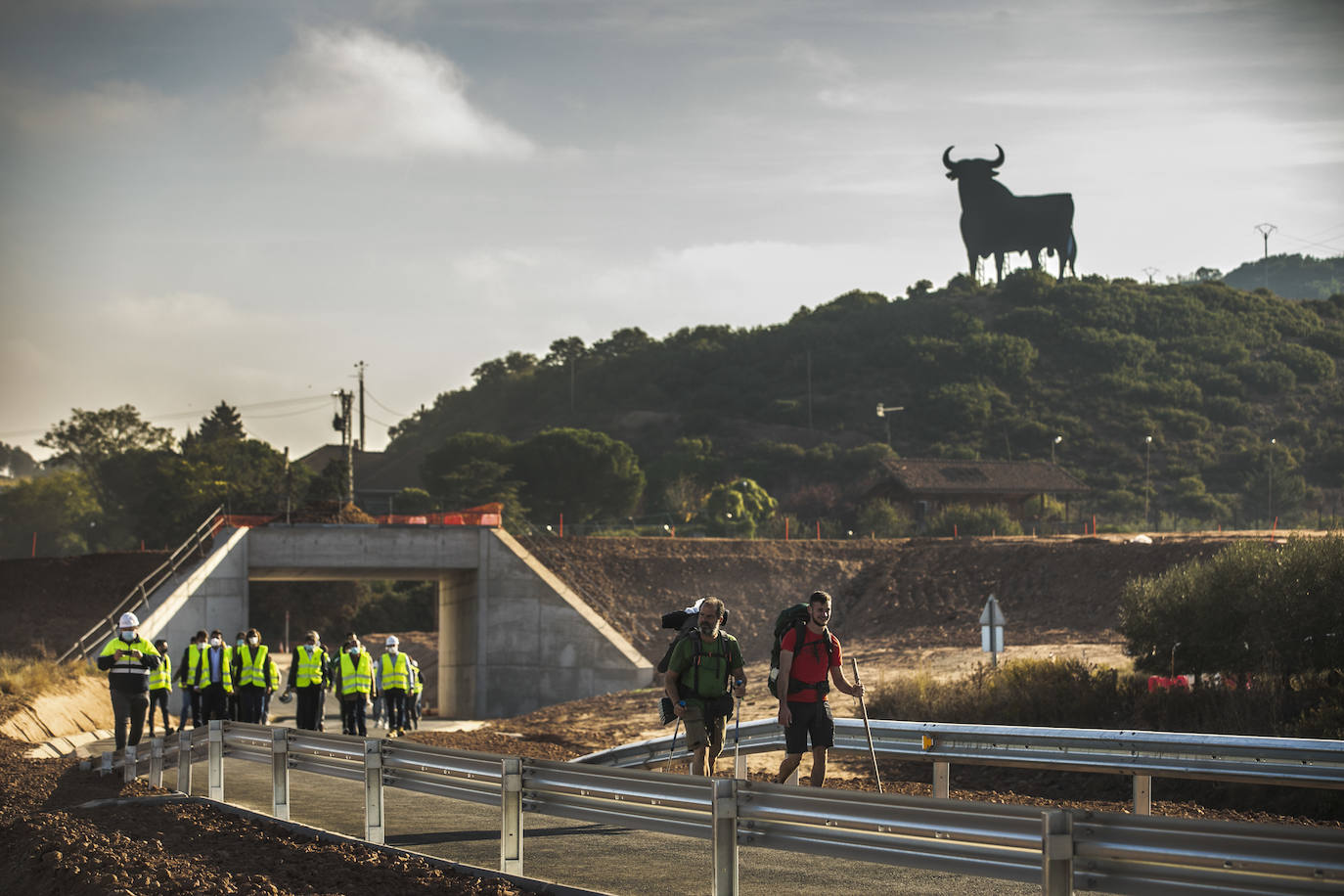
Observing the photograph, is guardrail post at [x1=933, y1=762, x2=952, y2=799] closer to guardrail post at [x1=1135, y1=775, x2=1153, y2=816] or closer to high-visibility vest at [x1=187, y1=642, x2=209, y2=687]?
guardrail post at [x1=1135, y1=775, x2=1153, y2=816]

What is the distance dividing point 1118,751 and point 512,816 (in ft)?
15.4

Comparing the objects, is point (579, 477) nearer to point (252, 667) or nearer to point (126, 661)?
point (252, 667)

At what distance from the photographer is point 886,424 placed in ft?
321

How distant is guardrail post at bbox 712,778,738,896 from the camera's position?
287 inches

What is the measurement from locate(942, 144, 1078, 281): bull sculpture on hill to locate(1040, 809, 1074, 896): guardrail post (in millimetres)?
107888

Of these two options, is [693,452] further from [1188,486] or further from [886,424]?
[1188,486]

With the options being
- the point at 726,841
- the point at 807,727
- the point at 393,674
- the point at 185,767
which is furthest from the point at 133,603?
the point at 726,841

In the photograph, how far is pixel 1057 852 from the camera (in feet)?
19.2

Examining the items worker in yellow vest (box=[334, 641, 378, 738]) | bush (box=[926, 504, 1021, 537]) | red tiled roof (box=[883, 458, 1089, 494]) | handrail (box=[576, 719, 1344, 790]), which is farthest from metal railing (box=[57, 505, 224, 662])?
red tiled roof (box=[883, 458, 1089, 494])

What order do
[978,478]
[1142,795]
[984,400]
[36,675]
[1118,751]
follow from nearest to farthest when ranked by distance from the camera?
[1142,795] → [1118,751] → [36,675] → [978,478] → [984,400]

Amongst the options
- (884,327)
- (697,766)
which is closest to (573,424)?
(884,327)

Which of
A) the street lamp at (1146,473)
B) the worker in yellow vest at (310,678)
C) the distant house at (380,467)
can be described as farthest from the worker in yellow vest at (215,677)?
the distant house at (380,467)

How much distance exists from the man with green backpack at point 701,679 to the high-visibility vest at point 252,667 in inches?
407

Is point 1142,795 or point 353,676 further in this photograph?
point 353,676
